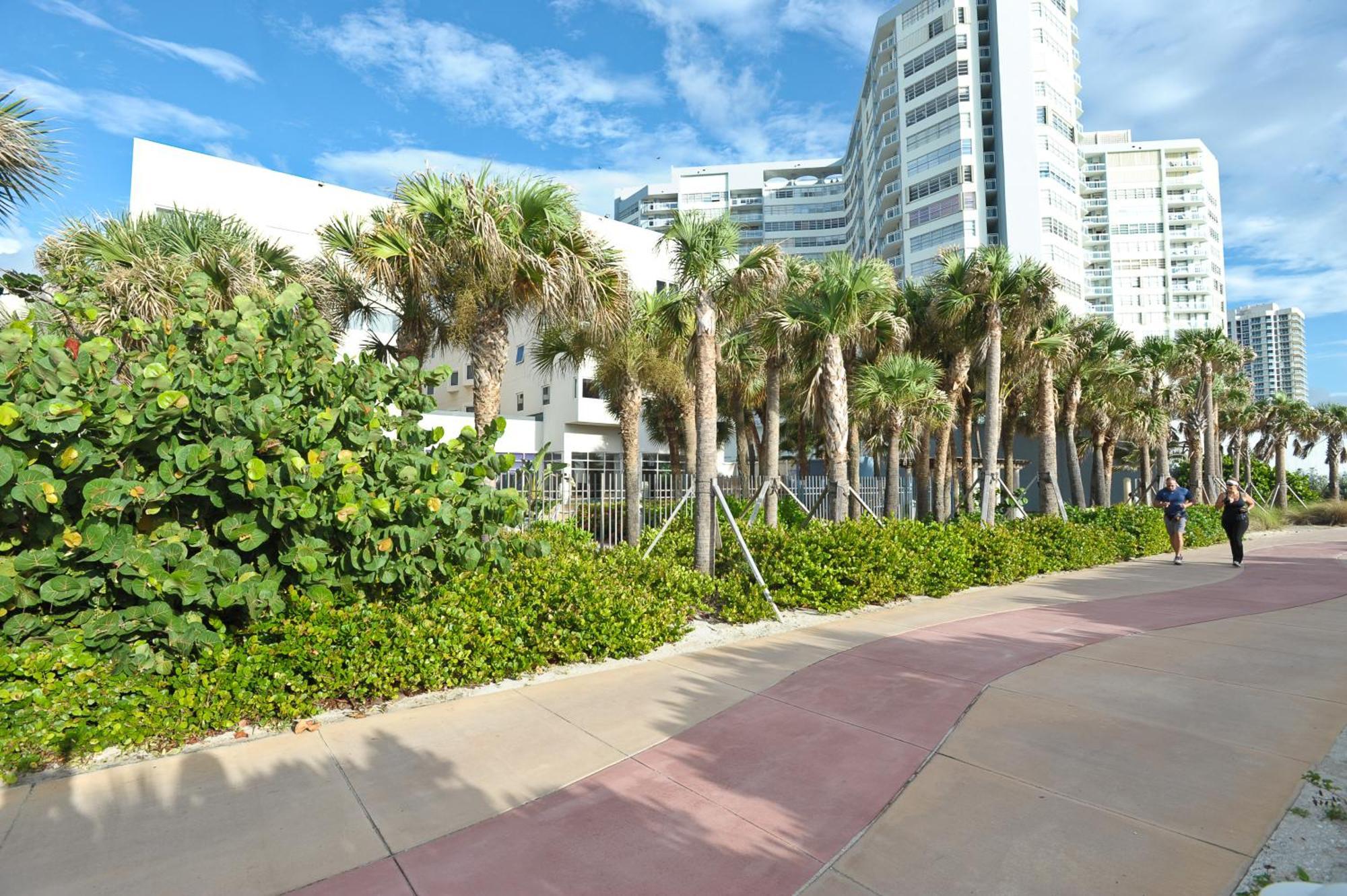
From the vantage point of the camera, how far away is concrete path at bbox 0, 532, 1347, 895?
3082 mm

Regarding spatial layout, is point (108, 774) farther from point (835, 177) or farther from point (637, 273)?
point (835, 177)

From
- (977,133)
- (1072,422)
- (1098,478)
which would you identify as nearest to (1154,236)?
(977,133)

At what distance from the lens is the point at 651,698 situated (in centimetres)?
548

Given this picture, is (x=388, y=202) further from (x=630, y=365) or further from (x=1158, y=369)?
(x=1158, y=369)

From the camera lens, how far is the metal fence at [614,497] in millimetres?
11000

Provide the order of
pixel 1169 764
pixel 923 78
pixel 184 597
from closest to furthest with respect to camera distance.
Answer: pixel 1169 764, pixel 184 597, pixel 923 78

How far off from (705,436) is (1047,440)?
12.5m

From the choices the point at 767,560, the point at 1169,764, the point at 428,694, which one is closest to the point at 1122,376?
the point at 767,560

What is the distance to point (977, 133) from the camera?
199ft

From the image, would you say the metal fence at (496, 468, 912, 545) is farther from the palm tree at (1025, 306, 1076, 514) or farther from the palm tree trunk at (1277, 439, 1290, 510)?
the palm tree trunk at (1277, 439, 1290, 510)

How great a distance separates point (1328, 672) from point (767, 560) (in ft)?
18.3

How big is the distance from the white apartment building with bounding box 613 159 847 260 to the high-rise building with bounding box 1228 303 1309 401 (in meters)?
108

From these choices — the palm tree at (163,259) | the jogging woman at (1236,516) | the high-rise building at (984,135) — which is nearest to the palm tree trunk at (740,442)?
the jogging woman at (1236,516)

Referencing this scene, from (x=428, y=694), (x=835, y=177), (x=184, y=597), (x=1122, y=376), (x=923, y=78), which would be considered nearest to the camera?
(x=184, y=597)
